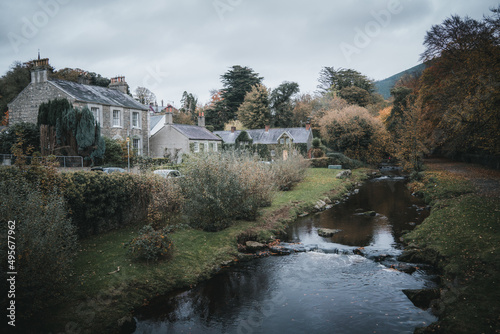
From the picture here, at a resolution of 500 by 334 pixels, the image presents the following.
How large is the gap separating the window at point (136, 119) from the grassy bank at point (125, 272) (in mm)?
25786

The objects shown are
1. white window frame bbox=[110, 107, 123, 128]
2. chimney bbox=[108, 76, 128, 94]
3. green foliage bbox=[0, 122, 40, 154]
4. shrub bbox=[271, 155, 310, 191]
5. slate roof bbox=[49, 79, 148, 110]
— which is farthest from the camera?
chimney bbox=[108, 76, 128, 94]

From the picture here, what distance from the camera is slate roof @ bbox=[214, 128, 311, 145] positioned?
53881 mm

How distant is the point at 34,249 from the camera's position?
6629mm

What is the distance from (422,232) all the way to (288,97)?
192ft

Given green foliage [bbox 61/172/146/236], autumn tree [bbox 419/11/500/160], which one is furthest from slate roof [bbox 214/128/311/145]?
green foliage [bbox 61/172/146/236]

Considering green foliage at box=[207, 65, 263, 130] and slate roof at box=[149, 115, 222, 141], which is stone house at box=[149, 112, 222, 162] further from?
green foliage at box=[207, 65, 263, 130]

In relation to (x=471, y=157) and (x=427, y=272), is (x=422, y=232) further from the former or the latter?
(x=471, y=157)

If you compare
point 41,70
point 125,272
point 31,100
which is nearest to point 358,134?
point 41,70

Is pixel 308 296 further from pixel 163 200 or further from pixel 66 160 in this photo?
pixel 66 160

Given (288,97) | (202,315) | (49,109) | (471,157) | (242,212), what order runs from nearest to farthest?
(202,315) < (242,212) < (49,109) < (471,157) < (288,97)

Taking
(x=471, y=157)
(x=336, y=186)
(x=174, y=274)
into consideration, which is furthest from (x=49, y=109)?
(x=471, y=157)

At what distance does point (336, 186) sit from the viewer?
2680 cm

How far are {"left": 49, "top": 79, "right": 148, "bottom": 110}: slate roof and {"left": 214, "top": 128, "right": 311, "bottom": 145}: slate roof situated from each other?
74.9 ft

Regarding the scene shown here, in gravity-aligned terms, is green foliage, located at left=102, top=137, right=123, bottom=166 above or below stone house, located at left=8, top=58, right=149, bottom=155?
below
